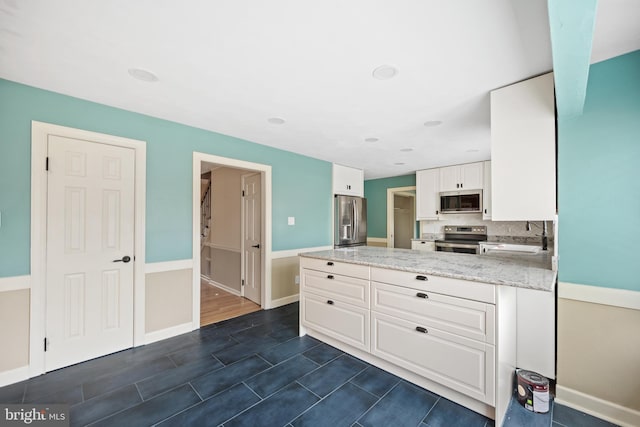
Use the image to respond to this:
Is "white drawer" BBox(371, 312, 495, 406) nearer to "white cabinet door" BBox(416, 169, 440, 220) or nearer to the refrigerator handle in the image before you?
the refrigerator handle

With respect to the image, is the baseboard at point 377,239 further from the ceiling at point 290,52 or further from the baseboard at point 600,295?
the baseboard at point 600,295

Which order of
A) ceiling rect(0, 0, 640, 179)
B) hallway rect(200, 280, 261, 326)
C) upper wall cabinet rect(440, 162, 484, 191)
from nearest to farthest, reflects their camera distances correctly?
1. ceiling rect(0, 0, 640, 179)
2. hallway rect(200, 280, 261, 326)
3. upper wall cabinet rect(440, 162, 484, 191)

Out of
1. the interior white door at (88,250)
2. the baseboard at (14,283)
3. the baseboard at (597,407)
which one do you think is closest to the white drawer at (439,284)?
the baseboard at (597,407)

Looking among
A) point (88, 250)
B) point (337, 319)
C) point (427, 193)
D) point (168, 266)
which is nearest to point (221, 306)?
point (168, 266)

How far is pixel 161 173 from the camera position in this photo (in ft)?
9.37

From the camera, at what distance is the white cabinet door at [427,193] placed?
537 centimetres

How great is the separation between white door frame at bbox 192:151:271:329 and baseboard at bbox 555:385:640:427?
3213 mm

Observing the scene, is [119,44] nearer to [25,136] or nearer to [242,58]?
[242,58]

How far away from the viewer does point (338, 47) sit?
1.68m

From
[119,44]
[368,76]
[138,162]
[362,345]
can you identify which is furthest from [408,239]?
[119,44]

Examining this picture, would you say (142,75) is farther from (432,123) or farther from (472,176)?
(472,176)

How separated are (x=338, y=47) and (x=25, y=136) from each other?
8.68ft

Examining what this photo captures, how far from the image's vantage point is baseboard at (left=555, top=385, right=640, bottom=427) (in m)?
1.63

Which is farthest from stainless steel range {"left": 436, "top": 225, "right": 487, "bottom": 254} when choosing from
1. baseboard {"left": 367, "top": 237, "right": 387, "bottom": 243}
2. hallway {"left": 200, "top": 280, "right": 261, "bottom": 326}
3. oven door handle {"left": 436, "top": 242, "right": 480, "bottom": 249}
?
hallway {"left": 200, "top": 280, "right": 261, "bottom": 326}
